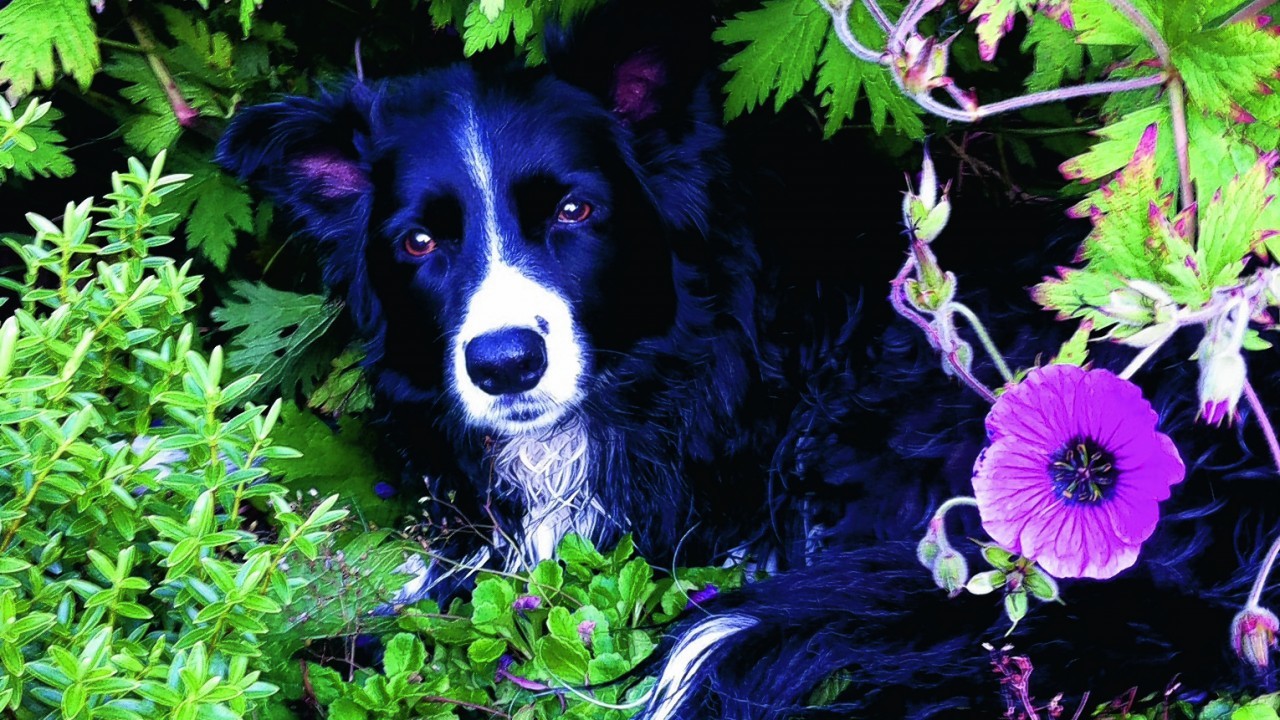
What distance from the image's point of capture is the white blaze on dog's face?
218cm

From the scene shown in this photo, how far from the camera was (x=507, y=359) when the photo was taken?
85.3 inches

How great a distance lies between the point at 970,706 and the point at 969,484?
1.75 ft

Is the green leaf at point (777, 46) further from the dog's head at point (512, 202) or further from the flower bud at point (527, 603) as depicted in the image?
the flower bud at point (527, 603)

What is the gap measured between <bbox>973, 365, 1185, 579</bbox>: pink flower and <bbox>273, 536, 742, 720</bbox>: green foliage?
2.34 ft

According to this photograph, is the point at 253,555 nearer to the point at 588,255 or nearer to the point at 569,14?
the point at 588,255

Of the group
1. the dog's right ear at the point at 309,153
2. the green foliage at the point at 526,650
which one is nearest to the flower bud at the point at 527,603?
the green foliage at the point at 526,650

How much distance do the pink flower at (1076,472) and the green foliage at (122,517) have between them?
942mm

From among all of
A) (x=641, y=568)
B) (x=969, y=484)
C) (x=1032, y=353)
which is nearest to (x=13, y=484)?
(x=641, y=568)

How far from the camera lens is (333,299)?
2.68m

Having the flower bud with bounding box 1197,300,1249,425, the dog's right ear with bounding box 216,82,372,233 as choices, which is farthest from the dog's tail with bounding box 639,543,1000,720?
the dog's right ear with bounding box 216,82,372,233

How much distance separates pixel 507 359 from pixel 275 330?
2.83 ft

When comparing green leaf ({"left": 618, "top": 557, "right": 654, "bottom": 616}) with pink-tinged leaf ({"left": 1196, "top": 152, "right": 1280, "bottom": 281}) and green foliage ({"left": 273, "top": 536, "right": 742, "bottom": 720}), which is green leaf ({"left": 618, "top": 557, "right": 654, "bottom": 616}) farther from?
pink-tinged leaf ({"left": 1196, "top": 152, "right": 1280, "bottom": 281})

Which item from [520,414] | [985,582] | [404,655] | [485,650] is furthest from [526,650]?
[985,582]

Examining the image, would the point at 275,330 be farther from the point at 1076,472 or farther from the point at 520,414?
the point at 1076,472
